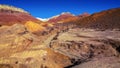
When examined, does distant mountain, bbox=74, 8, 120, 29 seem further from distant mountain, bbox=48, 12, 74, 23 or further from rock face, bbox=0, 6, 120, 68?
distant mountain, bbox=48, 12, 74, 23

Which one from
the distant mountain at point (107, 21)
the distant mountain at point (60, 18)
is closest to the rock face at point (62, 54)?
the distant mountain at point (107, 21)

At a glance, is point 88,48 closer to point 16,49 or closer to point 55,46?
point 55,46

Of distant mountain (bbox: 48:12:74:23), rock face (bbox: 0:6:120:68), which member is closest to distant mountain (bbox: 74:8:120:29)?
rock face (bbox: 0:6:120:68)

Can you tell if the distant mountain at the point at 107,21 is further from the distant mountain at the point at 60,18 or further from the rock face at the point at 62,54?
the distant mountain at the point at 60,18

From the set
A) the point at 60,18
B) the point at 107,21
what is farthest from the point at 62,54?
the point at 60,18

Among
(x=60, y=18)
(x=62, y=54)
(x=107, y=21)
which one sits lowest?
(x=62, y=54)

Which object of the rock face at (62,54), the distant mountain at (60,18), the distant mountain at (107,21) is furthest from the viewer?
the distant mountain at (60,18)

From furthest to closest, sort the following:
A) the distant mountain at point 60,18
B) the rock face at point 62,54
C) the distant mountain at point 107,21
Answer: the distant mountain at point 60,18 → the distant mountain at point 107,21 → the rock face at point 62,54

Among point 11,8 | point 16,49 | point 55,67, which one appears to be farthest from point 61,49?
point 11,8

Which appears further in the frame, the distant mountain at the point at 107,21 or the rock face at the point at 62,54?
the distant mountain at the point at 107,21

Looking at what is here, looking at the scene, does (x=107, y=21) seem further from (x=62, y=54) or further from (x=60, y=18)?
(x=60, y=18)

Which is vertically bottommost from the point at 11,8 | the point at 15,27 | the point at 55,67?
the point at 55,67
